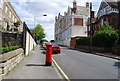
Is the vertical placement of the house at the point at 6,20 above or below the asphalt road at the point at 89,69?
above

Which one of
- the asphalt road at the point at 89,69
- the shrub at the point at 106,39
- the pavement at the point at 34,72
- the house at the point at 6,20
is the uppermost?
the house at the point at 6,20

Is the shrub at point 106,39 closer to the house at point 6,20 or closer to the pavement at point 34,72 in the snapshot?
the house at point 6,20

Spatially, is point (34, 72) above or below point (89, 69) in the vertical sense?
above

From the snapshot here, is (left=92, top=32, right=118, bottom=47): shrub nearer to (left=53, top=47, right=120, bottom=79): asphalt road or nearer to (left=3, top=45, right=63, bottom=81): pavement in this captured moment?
(left=53, top=47, right=120, bottom=79): asphalt road

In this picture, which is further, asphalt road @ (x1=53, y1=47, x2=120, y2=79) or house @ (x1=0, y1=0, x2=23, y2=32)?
house @ (x1=0, y1=0, x2=23, y2=32)

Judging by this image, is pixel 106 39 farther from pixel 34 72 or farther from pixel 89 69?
pixel 34 72

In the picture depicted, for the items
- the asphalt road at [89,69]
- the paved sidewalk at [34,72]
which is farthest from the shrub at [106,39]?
the paved sidewalk at [34,72]

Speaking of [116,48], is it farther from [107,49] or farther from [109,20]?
[109,20]

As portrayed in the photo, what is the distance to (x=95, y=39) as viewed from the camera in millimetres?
22719

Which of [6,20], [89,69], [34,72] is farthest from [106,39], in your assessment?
[6,20]

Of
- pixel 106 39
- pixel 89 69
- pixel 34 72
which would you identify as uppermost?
pixel 106 39

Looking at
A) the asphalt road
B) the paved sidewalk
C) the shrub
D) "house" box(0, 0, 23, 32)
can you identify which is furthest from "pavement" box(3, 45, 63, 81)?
the shrub

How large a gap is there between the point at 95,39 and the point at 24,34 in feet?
47.7

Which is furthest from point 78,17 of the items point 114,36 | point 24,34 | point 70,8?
point 24,34
